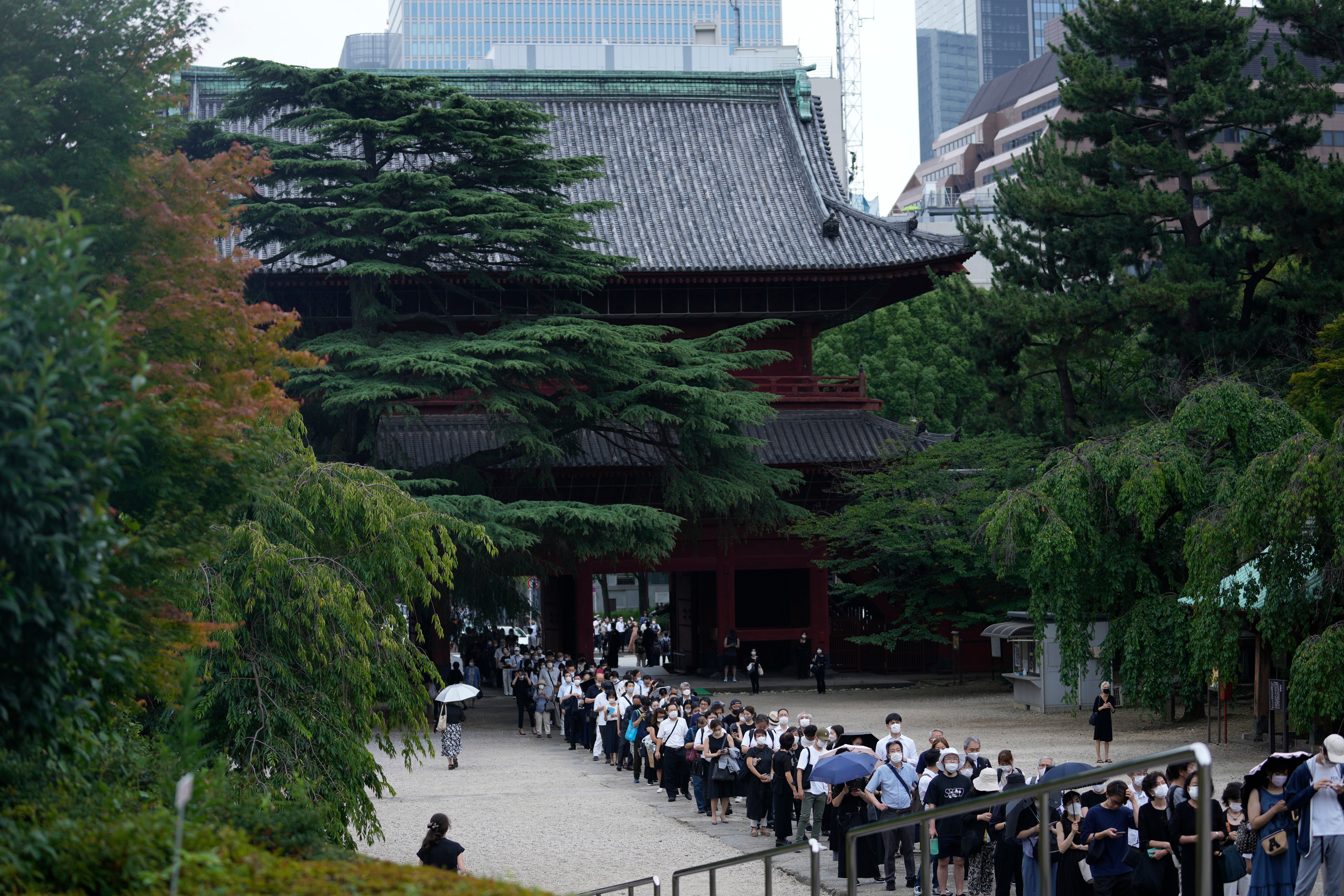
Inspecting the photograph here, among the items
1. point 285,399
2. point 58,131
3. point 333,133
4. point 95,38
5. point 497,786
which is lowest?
point 497,786

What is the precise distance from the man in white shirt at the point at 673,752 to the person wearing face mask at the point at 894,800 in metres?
5.24

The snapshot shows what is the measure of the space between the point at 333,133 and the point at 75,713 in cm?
2028

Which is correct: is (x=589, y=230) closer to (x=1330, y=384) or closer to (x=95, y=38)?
(x=1330, y=384)

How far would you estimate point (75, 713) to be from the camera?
17.5 feet

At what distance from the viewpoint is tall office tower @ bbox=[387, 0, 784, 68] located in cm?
13725

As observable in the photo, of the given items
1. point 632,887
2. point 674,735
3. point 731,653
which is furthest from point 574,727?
point 632,887

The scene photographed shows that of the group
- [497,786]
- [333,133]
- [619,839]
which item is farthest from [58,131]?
[333,133]

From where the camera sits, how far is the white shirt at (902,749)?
1334 centimetres

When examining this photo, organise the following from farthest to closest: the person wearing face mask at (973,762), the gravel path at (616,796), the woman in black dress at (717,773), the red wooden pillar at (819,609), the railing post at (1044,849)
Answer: the red wooden pillar at (819,609) < the woman in black dress at (717,773) < the gravel path at (616,796) < the person wearing face mask at (973,762) < the railing post at (1044,849)

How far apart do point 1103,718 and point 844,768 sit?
6274 millimetres

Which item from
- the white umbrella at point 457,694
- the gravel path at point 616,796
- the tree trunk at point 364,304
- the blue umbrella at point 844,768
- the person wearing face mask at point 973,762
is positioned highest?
the tree trunk at point 364,304

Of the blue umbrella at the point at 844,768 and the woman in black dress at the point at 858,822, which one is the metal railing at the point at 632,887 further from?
the woman in black dress at the point at 858,822

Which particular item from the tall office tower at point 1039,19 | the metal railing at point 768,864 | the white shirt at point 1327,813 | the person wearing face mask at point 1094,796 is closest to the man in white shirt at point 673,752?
the person wearing face mask at point 1094,796

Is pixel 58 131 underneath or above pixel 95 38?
underneath
